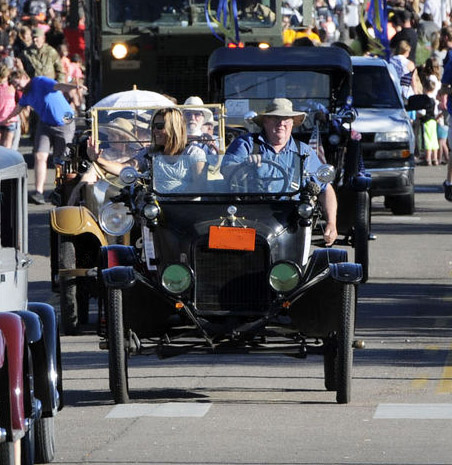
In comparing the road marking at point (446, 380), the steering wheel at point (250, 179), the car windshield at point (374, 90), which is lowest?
the road marking at point (446, 380)

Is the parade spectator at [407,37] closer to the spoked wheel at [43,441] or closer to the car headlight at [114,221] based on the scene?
the car headlight at [114,221]

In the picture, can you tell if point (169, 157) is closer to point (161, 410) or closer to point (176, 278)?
point (176, 278)

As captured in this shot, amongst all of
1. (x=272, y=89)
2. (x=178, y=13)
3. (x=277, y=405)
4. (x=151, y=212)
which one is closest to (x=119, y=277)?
(x=151, y=212)

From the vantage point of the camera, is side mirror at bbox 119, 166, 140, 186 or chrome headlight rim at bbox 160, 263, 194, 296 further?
side mirror at bbox 119, 166, 140, 186

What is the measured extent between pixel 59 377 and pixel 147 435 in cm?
103

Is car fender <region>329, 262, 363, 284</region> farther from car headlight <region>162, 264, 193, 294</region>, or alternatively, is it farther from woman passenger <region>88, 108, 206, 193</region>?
woman passenger <region>88, 108, 206, 193</region>

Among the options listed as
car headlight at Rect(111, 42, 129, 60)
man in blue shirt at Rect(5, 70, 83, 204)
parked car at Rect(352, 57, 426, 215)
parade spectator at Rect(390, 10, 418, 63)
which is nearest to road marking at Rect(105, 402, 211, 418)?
parked car at Rect(352, 57, 426, 215)

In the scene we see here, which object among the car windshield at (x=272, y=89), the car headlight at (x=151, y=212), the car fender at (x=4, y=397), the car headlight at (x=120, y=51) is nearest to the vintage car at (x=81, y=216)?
the car headlight at (x=151, y=212)

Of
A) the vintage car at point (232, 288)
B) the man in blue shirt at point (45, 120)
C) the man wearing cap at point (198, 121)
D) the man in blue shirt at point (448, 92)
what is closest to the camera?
the vintage car at point (232, 288)

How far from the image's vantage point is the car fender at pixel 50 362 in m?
7.75

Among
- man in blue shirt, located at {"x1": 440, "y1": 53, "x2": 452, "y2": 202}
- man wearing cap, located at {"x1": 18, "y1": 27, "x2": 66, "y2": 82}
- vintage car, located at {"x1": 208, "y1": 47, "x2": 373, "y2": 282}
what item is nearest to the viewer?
vintage car, located at {"x1": 208, "y1": 47, "x2": 373, "y2": 282}

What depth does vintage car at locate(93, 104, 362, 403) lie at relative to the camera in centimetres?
990

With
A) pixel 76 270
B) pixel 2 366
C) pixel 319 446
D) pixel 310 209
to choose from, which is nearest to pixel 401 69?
pixel 76 270

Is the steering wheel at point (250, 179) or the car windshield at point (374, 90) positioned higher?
the steering wheel at point (250, 179)
